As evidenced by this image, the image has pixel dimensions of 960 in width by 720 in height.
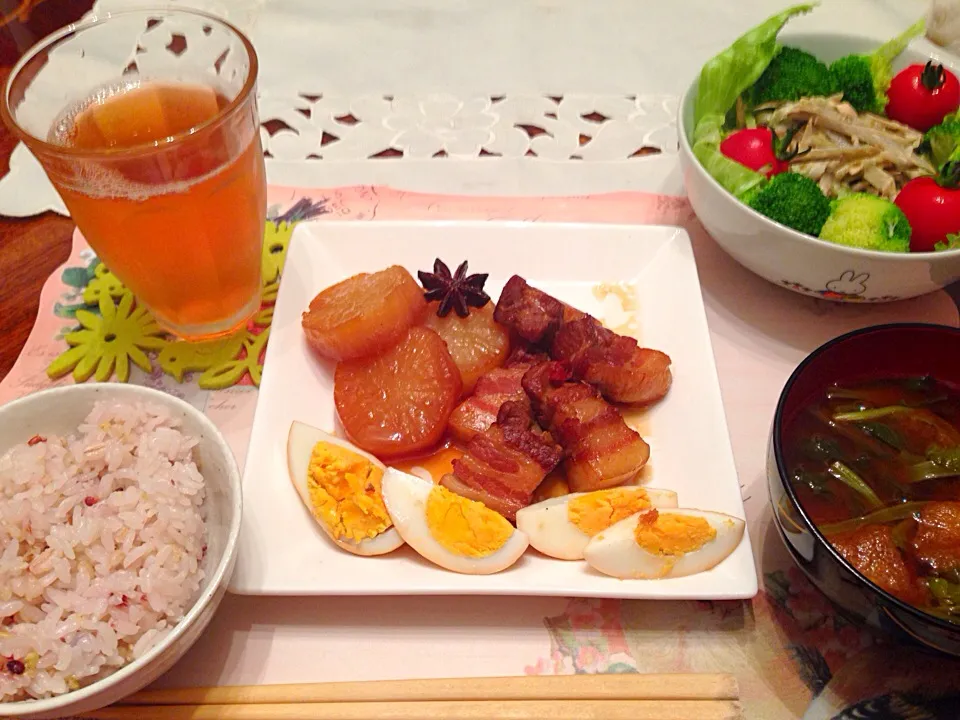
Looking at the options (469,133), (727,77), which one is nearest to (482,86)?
(469,133)

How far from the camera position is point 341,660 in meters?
1.30

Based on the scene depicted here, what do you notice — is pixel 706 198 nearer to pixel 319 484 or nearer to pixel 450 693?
pixel 319 484

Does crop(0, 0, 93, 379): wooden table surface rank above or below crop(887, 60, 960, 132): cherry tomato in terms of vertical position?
below

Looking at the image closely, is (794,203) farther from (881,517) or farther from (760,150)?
(881,517)

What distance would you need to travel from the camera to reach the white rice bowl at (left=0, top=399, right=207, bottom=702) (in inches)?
42.2

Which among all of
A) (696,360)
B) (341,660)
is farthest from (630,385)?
(341,660)

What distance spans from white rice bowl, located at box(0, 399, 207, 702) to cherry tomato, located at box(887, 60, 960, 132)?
2089 mm

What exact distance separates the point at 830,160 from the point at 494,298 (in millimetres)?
1002

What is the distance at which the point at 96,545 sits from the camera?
1.20 meters

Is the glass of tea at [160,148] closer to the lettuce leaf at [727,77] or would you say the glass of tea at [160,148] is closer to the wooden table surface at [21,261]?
the wooden table surface at [21,261]

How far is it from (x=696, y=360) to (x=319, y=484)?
0.89 metres

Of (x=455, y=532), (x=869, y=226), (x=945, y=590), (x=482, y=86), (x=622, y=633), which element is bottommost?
(x=622, y=633)

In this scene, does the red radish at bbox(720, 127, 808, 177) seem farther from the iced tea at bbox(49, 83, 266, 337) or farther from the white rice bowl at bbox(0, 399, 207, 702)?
the white rice bowl at bbox(0, 399, 207, 702)

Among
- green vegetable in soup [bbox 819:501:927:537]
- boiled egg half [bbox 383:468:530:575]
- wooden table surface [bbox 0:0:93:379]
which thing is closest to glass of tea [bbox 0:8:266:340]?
wooden table surface [bbox 0:0:93:379]
